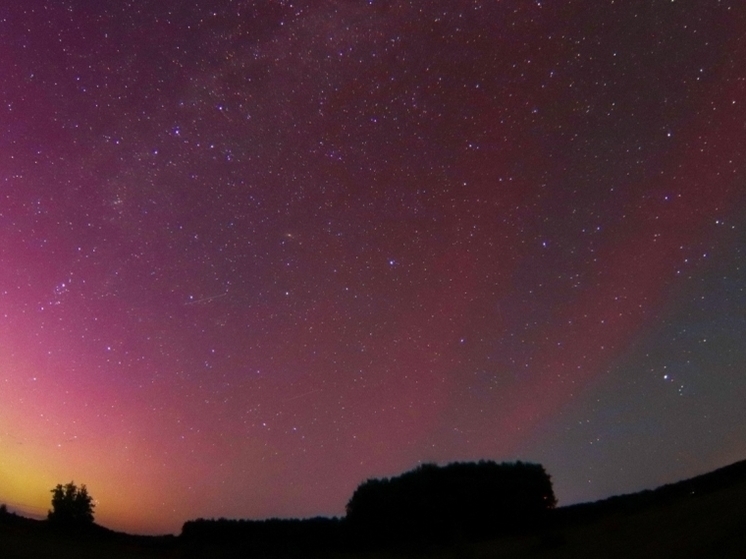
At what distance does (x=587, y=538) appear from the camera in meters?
14.7

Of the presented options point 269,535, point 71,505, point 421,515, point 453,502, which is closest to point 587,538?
point 453,502

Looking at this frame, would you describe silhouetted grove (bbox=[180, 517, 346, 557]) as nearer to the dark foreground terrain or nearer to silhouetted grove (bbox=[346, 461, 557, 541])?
the dark foreground terrain

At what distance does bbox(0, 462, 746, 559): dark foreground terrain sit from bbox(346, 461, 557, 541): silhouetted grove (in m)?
0.85

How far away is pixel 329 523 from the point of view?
1942cm

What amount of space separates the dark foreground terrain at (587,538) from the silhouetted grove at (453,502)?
85 cm

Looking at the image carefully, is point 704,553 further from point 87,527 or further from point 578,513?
point 87,527

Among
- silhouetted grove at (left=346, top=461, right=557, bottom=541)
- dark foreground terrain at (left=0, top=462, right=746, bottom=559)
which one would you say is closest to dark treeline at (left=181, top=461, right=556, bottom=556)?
silhouetted grove at (left=346, top=461, right=557, bottom=541)

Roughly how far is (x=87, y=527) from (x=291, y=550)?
8342mm

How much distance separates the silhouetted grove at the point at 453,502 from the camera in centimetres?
1839

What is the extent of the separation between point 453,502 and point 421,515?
1.05 metres

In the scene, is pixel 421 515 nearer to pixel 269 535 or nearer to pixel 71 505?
pixel 269 535

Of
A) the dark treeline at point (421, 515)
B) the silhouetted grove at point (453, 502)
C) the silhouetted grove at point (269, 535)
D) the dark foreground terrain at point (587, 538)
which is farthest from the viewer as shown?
the silhouetted grove at point (453, 502)

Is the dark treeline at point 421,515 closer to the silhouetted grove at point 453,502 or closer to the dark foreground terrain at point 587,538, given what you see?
the silhouetted grove at point 453,502

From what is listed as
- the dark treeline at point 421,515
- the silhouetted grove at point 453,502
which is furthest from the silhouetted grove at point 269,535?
the silhouetted grove at point 453,502
